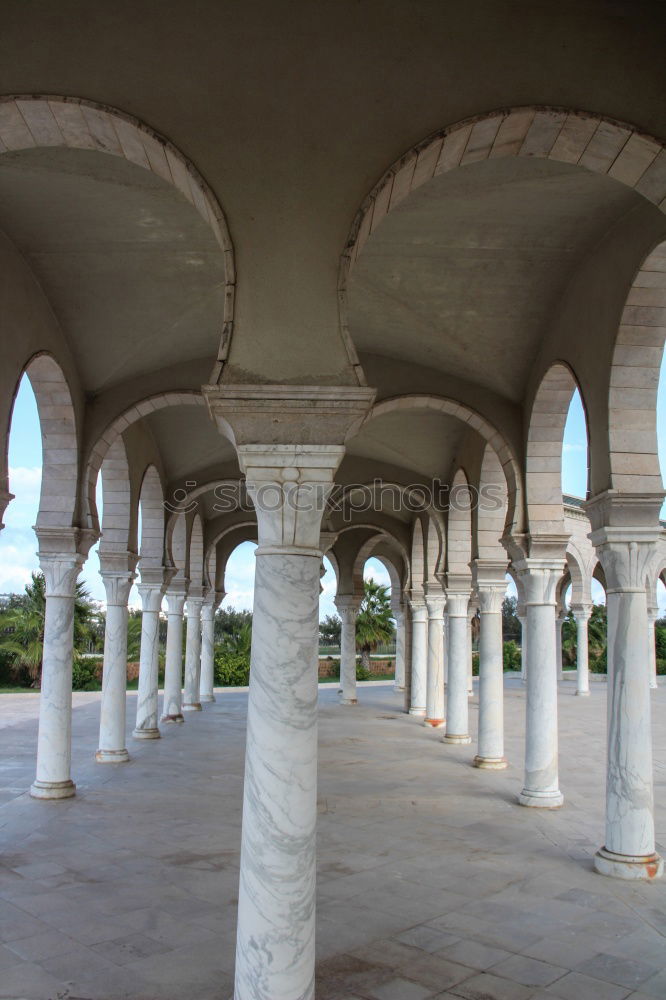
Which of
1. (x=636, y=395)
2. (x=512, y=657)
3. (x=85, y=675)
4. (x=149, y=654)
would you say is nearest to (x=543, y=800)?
(x=636, y=395)

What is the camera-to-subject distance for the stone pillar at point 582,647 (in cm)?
2536

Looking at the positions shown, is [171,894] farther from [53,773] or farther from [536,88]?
[536,88]

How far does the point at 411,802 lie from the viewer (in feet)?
32.3

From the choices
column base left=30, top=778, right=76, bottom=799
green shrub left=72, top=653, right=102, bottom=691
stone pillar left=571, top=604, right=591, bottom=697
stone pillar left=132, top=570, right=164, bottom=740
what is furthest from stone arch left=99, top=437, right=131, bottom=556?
green shrub left=72, top=653, right=102, bottom=691

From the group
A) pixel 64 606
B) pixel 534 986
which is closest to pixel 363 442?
pixel 64 606

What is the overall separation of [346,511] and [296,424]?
53.9 ft

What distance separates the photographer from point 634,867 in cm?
670

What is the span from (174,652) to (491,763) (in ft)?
24.4

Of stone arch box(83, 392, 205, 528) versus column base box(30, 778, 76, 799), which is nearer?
column base box(30, 778, 76, 799)

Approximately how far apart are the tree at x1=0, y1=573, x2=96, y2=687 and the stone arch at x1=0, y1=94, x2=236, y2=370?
82.0ft

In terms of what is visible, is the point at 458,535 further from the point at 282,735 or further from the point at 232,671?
the point at 232,671

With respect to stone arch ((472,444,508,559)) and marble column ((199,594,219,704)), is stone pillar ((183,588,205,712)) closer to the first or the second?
marble column ((199,594,219,704))

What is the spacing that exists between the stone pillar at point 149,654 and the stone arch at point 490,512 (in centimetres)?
578

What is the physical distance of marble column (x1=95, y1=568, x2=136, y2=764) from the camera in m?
11.7
